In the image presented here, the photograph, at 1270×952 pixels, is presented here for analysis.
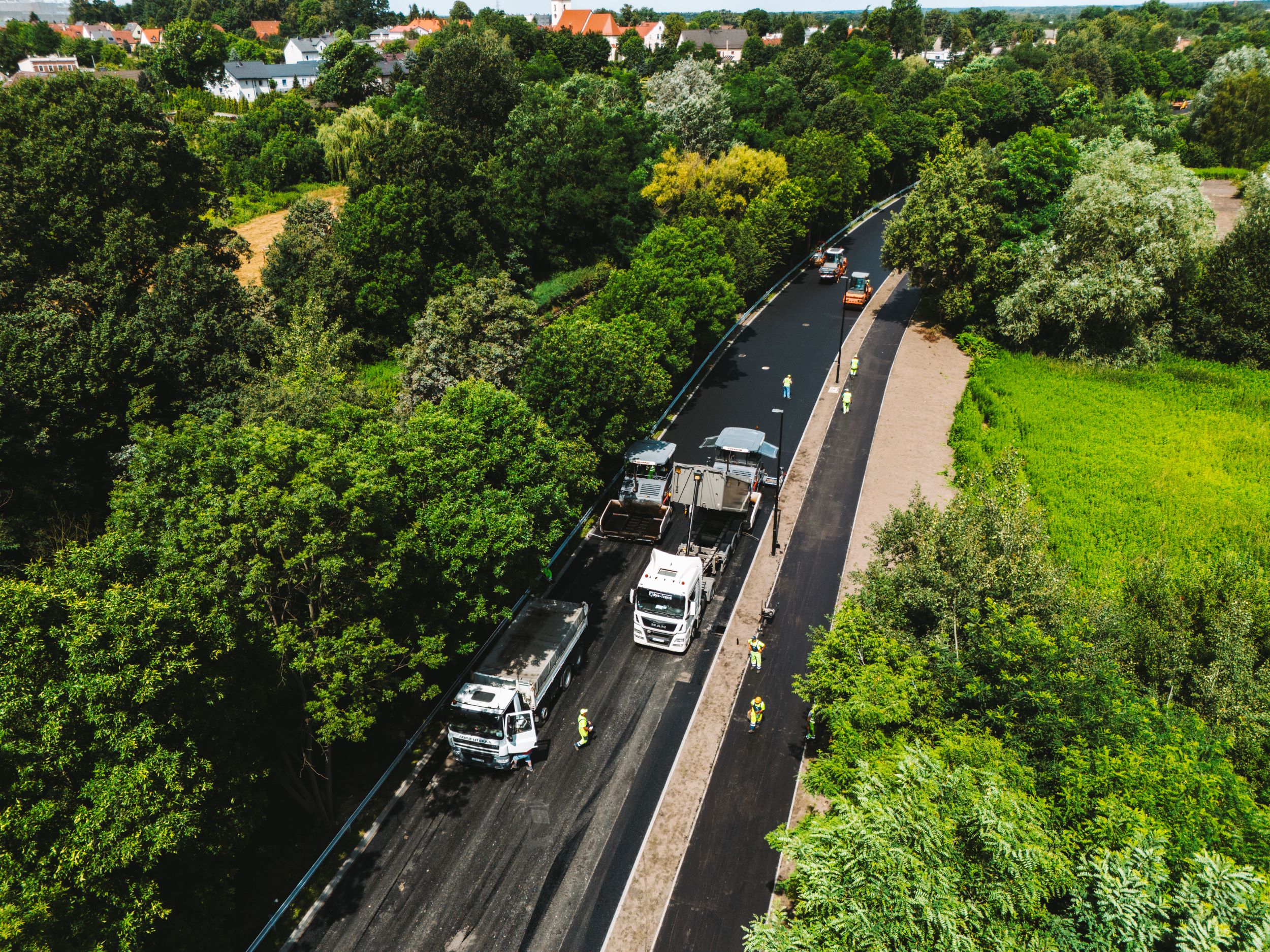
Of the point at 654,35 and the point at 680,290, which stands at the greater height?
the point at 654,35

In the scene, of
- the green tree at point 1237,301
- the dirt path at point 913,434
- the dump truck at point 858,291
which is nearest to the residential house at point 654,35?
the dump truck at point 858,291

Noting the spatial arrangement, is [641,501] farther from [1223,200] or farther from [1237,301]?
[1223,200]

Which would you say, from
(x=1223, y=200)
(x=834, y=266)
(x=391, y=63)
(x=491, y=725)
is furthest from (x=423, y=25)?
(x=491, y=725)

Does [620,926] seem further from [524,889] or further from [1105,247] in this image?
[1105,247]

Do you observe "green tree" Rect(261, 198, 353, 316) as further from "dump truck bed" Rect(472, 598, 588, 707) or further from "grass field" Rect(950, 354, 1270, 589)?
"grass field" Rect(950, 354, 1270, 589)

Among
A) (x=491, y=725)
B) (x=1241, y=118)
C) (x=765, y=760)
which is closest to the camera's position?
(x=491, y=725)

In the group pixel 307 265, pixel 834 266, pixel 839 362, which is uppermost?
pixel 307 265
